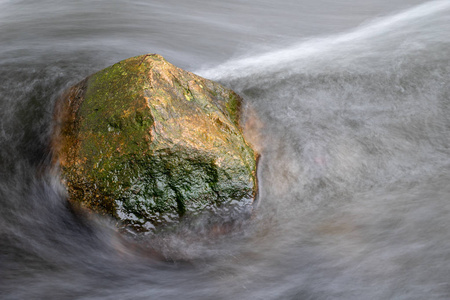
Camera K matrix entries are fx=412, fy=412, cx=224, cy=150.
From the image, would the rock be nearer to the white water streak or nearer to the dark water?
the dark water

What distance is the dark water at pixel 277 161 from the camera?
3.44 m

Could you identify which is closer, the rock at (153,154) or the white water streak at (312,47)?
the rock at (153,154)

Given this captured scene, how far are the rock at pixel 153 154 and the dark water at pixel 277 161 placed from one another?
0.25 m

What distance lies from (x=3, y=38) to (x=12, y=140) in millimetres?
2828

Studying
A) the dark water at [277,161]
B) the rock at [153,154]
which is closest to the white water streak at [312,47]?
the dark water at [277,161]

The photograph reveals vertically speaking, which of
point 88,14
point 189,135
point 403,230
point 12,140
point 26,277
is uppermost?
point 88,14

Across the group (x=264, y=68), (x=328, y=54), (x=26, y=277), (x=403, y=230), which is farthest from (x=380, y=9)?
(x=26, y=277)

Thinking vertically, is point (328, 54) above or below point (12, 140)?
above

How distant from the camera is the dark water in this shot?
3441 mm

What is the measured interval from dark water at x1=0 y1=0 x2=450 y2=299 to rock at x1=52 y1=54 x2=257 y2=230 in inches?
9.8

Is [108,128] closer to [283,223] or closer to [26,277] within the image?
[26,277]

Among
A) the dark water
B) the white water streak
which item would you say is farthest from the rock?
the white water streak

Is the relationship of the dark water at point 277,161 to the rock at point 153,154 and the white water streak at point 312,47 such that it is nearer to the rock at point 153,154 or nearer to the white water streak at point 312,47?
the white water streak at point 312,47

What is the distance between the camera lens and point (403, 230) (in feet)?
12.5
